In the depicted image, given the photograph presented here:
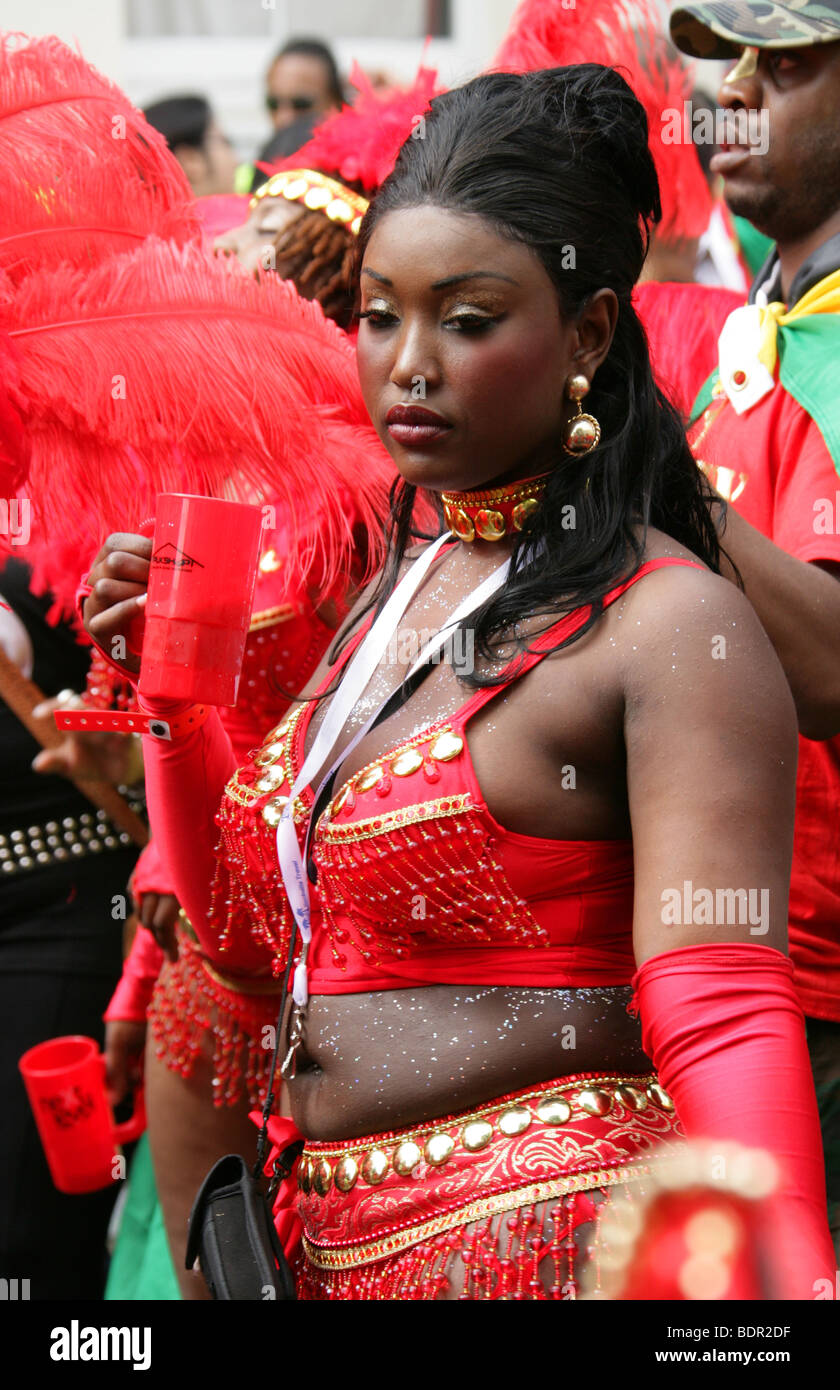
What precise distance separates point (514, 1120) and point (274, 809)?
0.44 metres

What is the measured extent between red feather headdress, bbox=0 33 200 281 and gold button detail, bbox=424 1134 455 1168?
4.20 feet

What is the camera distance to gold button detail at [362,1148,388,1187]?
5.03 feet

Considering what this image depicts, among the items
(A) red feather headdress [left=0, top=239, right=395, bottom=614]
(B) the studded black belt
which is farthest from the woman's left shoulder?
(B) the studded black belt

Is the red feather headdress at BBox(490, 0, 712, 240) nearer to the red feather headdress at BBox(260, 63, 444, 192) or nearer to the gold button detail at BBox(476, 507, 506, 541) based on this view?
the red feather headdress at BBox(260, 63, 444, 192)

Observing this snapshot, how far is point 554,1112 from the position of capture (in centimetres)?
146

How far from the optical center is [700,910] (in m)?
1.27

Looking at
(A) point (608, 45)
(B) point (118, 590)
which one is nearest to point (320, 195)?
(A) point (608, 45)

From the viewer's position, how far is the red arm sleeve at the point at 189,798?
6.08 ft

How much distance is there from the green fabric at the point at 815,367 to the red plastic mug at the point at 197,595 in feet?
2.81

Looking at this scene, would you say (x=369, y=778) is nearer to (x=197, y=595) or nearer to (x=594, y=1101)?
(x=197, y=595)

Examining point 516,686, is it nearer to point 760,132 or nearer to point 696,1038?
point 696,1038

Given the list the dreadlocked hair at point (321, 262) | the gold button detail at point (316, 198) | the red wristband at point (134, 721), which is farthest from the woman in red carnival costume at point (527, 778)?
the gold button detail at point (316, 198)
